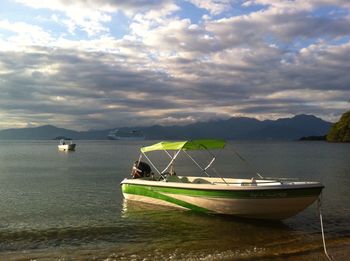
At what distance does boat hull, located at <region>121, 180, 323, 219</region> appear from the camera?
16.2 metres

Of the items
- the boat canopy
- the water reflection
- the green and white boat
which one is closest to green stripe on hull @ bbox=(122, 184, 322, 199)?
the green and white boat

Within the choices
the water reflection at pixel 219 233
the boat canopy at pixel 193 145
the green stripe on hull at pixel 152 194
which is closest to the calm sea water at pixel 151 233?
the water reflection at pixel 219 233

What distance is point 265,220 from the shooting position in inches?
692

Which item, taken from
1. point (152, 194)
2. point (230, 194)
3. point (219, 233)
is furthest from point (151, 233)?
point (152, 194)

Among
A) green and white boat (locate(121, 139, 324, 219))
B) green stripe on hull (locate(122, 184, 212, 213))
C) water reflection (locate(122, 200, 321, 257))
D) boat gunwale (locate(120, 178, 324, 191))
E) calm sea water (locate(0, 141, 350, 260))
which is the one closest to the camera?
calm sea water (locate(0, 141, 350, 260))

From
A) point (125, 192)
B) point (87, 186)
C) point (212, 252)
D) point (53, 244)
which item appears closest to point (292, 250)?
point (212, 252)

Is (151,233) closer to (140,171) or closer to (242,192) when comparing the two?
(242,192)

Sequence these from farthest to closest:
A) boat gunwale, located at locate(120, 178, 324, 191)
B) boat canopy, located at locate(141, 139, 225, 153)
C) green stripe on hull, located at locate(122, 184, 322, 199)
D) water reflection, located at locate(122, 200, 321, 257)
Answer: boat canopy, located at locate(141, 139, 225, 153), green stripe on hull, located at locate(122, 184, 322, 199), boat gunwale, located at locate(120, 178, 324, 191), water reflection, located at locate(122, 200, 321, 257)

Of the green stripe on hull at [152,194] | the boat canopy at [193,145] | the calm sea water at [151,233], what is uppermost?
the boat canopy at [193,145]

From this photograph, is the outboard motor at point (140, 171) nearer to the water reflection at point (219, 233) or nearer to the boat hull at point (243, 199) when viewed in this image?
the boat hull at point (243, 199)

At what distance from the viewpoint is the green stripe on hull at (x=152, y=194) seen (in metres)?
19.1

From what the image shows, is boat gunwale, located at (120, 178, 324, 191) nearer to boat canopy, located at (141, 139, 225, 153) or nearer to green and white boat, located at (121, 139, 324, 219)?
green and white boat, located at (121, 139, 324, 219)

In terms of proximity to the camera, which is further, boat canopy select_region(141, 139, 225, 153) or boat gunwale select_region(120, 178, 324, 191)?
boat canopy select_region(141, 139, 225, 153)

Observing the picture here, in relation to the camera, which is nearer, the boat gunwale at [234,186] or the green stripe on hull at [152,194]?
the boat gunwale at [234,186]
